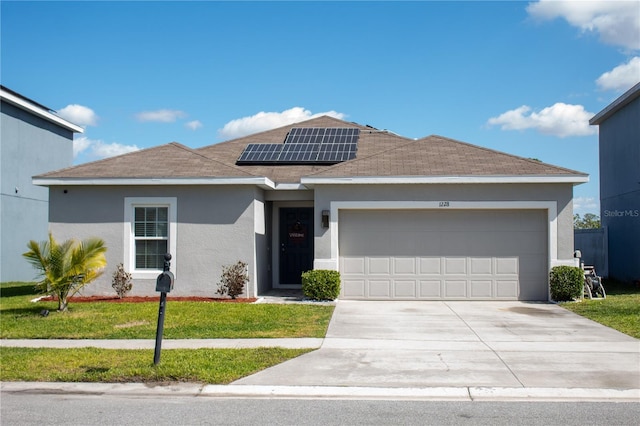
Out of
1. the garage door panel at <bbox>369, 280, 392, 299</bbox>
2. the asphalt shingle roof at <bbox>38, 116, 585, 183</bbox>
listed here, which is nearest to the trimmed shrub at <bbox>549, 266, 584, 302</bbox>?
the asphalt shingle roof at <bbox>38, 116, 585, 183</bbox>

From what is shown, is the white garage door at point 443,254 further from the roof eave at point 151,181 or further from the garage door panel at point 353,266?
the roof eave at point 151,181

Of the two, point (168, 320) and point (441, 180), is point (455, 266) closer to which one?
point (441, 180)

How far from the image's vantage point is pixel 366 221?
646 inches

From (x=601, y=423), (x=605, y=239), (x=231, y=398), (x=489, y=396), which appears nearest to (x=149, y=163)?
(x=231, y=398)

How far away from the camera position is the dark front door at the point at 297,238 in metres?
18.5

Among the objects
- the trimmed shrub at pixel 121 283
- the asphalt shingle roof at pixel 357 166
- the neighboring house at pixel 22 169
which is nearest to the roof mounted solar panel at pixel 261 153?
the asphalt shingle roof at pixel 357 166

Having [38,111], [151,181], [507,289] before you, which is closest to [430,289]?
[507,289]

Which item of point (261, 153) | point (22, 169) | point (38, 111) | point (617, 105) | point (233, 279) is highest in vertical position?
point (38, 111)

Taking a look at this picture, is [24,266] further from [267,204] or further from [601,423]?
[601,423]

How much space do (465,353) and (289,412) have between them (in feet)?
12.7

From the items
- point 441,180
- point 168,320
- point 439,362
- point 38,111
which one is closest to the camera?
point 439,362

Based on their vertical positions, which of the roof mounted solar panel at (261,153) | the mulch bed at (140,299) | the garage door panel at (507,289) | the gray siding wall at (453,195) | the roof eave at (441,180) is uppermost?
the roof mounted solar panel at (261,153)

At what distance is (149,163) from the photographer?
55.9ft

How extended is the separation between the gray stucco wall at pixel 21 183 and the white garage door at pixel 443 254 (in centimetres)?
1266
